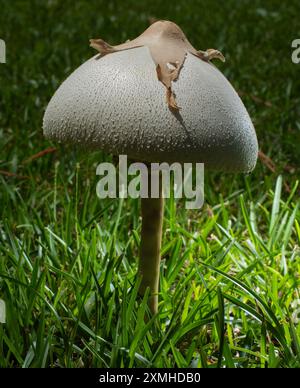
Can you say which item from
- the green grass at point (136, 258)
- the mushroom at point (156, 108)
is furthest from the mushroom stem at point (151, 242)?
the mushroom at point (156, 108)

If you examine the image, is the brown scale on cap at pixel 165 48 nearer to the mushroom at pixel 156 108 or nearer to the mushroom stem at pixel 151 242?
the mushroom at pixel 156 108

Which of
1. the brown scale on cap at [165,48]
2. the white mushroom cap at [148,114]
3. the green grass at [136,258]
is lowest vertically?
the green grass at [136,258]

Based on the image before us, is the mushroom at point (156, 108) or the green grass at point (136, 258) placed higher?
the mushroom at point (156, 108)

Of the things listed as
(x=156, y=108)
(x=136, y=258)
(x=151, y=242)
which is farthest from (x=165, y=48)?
(x=136, y=258)

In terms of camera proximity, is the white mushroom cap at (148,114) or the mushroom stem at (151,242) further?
the mushroom stem at (151,242)

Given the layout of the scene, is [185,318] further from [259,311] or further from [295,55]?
[295,55]

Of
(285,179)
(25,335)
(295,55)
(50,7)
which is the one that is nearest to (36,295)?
(25,335)

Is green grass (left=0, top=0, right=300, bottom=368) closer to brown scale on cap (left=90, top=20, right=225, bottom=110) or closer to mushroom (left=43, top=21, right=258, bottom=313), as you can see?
mushroom (left=43, top=21, right=258, bottom=313)

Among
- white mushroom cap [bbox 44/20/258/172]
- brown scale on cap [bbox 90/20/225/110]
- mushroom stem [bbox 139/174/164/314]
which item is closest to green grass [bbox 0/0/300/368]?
mushroom stem [bbox 139/174/164/314]
